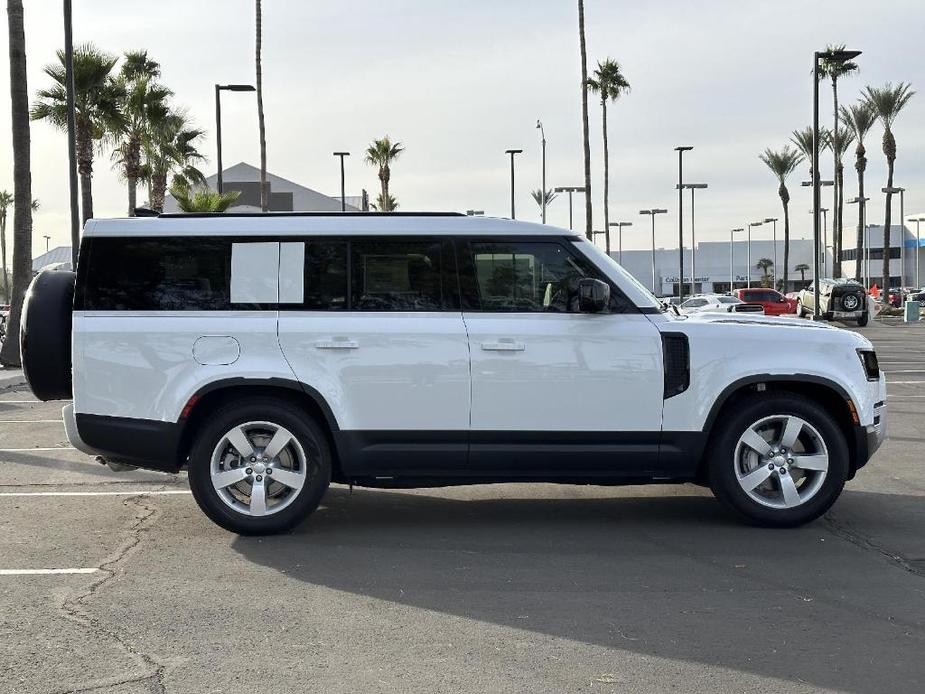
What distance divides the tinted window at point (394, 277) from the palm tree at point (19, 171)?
1703cm

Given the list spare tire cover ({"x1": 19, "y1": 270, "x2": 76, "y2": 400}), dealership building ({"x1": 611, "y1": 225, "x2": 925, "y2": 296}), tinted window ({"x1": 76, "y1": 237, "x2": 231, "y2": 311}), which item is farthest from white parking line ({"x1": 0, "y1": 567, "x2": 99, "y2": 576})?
dealership building ({"x1": 611, "y1": 225, "x2": 925, "y2": 296})

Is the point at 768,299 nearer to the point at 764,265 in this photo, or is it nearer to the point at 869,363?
the point at 869,363

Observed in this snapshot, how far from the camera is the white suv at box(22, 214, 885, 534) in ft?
24.0

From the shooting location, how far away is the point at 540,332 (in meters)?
7.32

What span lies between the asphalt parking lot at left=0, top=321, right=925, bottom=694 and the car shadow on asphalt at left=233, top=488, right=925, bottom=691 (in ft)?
0.06

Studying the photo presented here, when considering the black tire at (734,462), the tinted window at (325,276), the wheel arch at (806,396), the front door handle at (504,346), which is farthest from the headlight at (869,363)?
the tinted window at (325,276)

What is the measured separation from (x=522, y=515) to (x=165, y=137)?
40719 mm

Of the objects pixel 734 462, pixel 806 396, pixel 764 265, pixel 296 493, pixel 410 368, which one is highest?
pixel 764 265

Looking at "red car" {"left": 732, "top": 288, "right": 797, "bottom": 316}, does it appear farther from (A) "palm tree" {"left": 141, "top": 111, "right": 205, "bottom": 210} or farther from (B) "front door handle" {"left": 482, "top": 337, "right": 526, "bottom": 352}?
(B) "front door handle" {"left": 482, "top": 337, "right": 526, "bottom": 352}

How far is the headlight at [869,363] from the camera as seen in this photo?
25.0 feet

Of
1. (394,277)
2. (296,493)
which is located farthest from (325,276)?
(296,493)

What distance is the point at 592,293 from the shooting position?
719cm

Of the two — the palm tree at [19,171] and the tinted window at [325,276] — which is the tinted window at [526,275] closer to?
the tinted window at [325,276]

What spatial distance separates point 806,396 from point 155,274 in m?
4.25
